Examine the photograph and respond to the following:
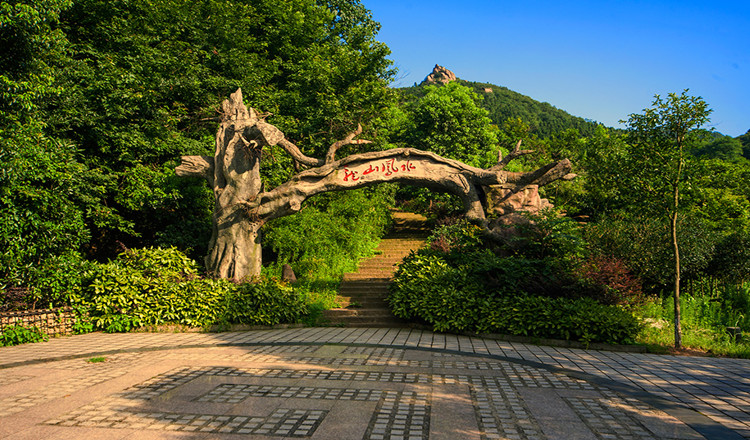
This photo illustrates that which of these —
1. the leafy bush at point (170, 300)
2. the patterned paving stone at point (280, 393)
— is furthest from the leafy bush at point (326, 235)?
the patterned paving stone at point (280, 393)

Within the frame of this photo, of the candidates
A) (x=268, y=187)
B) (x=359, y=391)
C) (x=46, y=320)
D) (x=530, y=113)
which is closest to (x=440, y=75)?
(x=530, y=113)

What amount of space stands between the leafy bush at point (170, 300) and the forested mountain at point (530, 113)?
164ft

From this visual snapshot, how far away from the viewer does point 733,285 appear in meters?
13.1

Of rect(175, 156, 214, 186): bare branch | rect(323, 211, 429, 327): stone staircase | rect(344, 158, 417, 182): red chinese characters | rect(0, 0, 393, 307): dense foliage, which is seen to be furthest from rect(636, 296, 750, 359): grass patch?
rect(175, 156, 214, 186): bare branch

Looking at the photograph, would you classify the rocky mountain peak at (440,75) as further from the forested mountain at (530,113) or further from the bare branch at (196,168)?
the bare branch at (196,168)

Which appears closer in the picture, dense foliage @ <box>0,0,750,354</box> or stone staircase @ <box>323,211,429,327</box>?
dense foliage @ <box>0,0,750,354</box>

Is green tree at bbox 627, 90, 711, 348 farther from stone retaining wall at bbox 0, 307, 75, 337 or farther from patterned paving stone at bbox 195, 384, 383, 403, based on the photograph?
stone retaining wall at bbox 0, 307, 75, 337

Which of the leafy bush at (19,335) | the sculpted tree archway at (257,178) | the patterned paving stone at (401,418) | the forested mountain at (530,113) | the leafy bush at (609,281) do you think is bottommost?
the leafy bush at (19,335)

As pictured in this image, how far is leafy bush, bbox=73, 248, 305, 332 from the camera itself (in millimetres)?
10469

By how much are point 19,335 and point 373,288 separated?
28.3ft

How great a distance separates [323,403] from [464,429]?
6.09 ft

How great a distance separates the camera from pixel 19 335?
908 cm

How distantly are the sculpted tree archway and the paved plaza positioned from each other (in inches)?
140

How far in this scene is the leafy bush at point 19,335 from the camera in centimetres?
892
